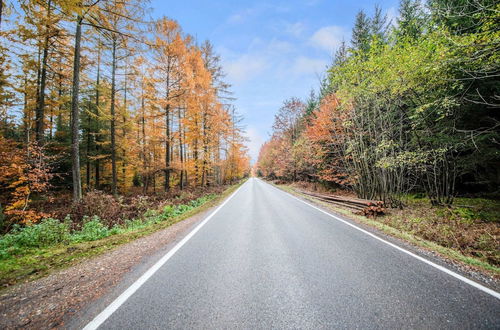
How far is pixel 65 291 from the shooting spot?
245 centimetres

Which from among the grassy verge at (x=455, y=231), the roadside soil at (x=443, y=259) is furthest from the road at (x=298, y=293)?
the grassy verge at (x=455, y=231)

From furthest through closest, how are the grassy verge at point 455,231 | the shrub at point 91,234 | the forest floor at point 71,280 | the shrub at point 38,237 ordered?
the shrub at point 91,234
the shrub at point 38,237
the grassy verge at point 455,231
the forest floor at point 71,280

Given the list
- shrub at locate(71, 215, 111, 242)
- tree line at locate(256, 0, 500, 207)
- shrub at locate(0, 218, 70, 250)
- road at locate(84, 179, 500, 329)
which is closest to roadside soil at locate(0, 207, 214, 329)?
road at locate(84, 179, 500, 329)

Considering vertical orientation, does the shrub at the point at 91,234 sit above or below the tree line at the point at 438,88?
below

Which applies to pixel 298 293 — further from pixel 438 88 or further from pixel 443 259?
pixel 438 88

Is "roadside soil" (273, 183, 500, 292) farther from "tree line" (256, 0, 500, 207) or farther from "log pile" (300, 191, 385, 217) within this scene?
"tree line" (256, 0, 500, 207)

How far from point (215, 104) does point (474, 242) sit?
16141 mm

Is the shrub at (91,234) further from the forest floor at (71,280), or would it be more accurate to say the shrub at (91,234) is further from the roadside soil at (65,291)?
the roadside soil at (65,291)

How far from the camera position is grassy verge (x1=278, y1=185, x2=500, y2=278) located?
3.79 metres

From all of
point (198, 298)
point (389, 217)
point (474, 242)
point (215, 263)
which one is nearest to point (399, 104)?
point (389, 217)

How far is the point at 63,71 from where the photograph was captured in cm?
1138

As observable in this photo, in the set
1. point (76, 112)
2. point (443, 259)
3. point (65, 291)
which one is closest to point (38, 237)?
point (65, 291)

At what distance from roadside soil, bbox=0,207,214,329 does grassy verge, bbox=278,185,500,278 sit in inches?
246

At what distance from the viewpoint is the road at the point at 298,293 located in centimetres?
193
